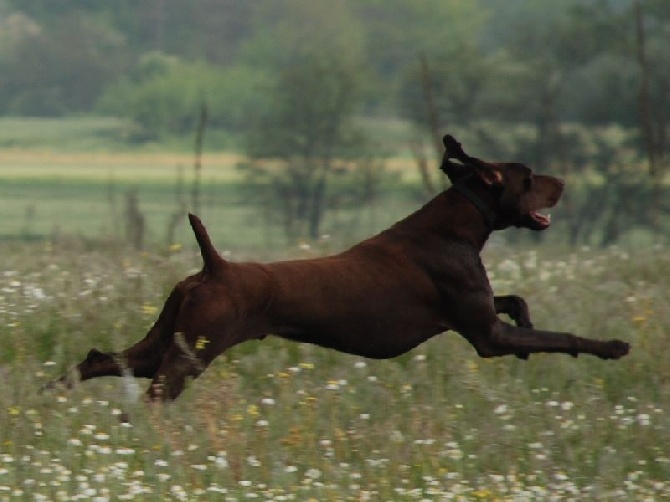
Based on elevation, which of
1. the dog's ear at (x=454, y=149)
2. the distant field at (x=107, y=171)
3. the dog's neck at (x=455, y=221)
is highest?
the distant field at (x=107, y=171)

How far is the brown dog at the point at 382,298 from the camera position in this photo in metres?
6.16

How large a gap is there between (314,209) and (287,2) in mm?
4790

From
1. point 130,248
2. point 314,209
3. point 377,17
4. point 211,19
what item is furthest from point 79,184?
point 130,248

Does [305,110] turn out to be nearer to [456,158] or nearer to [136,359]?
[456,158]

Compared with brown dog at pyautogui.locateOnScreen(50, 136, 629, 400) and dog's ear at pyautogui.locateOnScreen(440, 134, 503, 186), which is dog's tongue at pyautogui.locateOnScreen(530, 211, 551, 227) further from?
dog's ear at pyautogui.locateOnScreen(440, 134, 503, 186)

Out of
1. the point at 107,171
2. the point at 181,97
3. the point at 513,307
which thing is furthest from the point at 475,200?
the point at 181,97

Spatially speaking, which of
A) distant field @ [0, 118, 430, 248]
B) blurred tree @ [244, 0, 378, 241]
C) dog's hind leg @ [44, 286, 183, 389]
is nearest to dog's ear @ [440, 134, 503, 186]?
dog's hind leg @ [44, 286, 183, 389]

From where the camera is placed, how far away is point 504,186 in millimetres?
6836

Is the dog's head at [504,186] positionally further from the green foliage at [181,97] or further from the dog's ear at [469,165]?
the green foliage at [181,97]

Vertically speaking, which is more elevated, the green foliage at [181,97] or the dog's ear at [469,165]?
the green foliage at [181,97]

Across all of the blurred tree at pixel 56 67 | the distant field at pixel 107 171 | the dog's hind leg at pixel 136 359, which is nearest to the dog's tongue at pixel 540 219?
the dog's hind leg at pixel 136 359

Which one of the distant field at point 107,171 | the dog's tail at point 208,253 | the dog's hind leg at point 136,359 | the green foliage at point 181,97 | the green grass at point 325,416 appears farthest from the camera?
the green foliage at point 181,97

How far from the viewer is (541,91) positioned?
37.2 metres

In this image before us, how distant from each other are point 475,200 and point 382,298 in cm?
61
